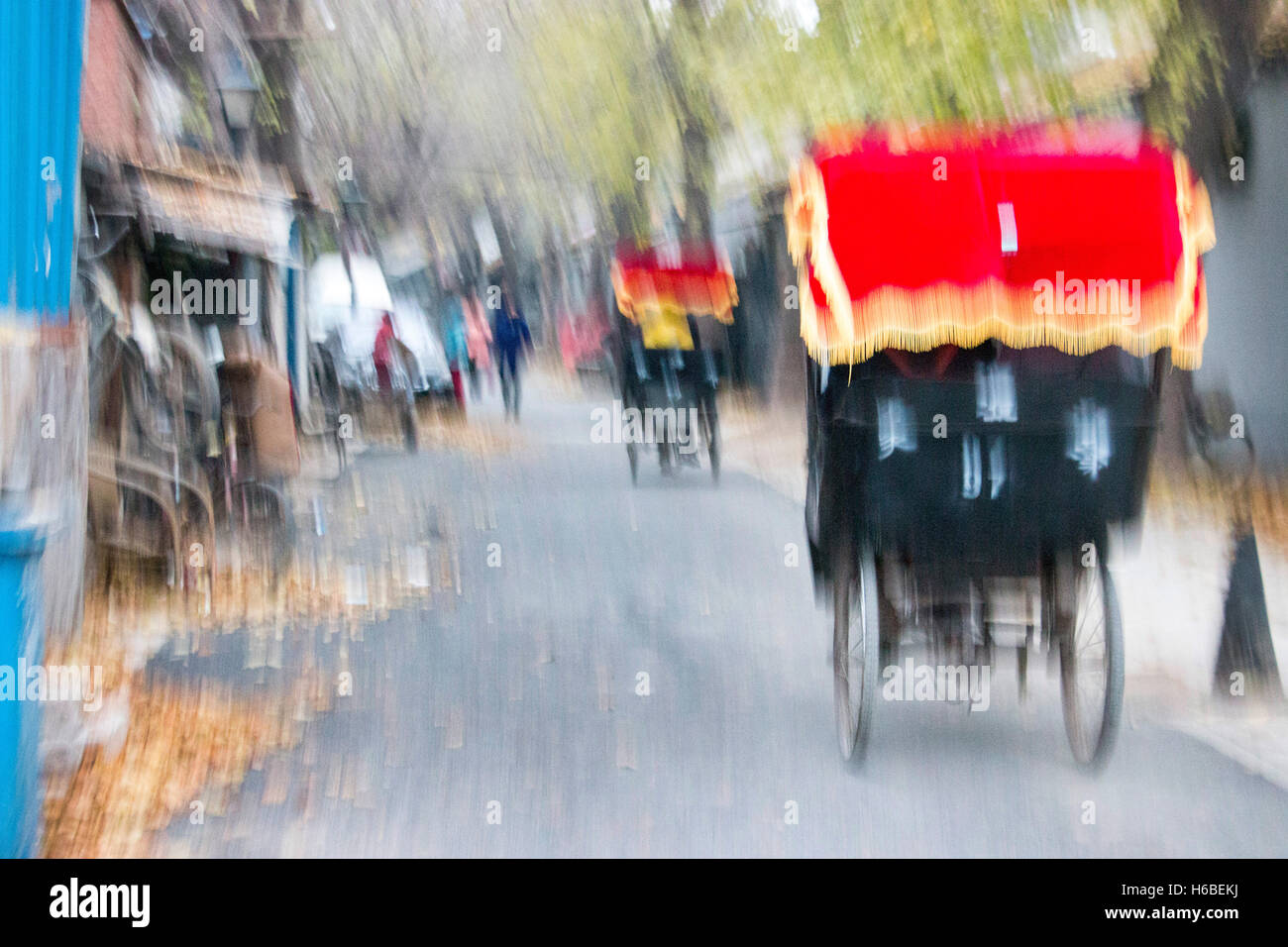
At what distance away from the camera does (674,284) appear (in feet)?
57.0

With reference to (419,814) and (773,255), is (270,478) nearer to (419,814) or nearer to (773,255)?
(419,814)

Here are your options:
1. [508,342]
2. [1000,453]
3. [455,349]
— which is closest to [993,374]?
[1000,453]

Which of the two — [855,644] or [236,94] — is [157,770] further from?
[236,94]

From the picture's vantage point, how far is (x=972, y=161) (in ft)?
19.4

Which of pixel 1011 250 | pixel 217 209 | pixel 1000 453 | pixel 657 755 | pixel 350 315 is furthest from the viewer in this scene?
pixel 350 315

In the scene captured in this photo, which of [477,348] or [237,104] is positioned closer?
[237,104]

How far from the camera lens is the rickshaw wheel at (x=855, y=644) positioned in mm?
5707

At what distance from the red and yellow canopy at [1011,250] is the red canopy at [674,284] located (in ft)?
35.9

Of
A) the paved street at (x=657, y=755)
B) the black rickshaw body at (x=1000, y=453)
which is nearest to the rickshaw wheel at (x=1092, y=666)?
the paved street at (x=657, y=755)

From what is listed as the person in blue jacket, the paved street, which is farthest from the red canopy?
the paved street

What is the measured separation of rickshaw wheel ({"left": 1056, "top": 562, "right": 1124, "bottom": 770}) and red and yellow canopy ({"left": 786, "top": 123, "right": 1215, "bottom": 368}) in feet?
3.27

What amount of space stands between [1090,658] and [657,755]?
1878 millimetres
